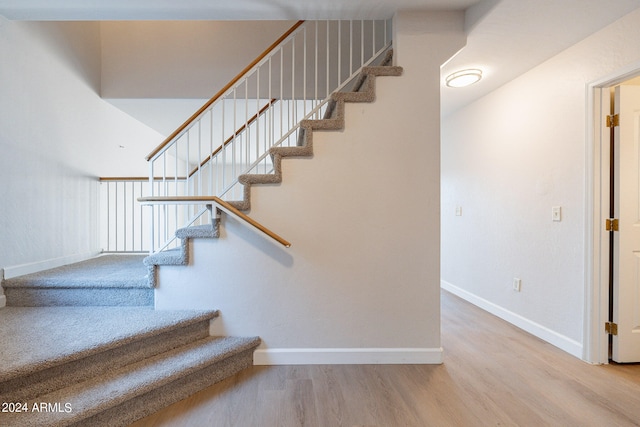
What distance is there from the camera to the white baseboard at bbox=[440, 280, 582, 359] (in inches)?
94.7

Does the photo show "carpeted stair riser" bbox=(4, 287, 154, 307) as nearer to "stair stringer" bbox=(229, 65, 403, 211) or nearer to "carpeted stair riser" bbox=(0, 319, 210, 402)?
"carpeted stair riser" bbox=(0, 319, 210, 402)

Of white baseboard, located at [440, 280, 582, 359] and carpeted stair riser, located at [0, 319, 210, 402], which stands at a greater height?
carpeted stair riser, located at [0, 319, 210, 402]

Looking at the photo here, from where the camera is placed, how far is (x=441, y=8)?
85.9 inches

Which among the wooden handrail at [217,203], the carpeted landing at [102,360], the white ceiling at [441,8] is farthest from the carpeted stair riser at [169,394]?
the white ceiling at [441,8]

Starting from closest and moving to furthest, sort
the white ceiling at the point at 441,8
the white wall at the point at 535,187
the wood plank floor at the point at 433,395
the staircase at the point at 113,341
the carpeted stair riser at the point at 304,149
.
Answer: the staircase at the point at 113,341
the wood plank floor at the point at 433,395
the white ceiling at the point at 441,8
the carpeted stair riser at the point at 304,149
the white wall at the point at 535,187

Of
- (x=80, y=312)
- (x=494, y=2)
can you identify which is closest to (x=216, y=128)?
(x=80, y=312)

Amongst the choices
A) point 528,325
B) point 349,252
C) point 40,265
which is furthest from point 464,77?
point 40,265

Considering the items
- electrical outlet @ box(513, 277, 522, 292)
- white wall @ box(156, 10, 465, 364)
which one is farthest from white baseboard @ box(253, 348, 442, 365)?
electrical outlet @ box(513, 277, 522, 292)

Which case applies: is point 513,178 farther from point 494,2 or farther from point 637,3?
point 494,2

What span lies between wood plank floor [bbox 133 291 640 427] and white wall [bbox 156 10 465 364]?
206mm

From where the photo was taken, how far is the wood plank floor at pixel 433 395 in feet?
5.44

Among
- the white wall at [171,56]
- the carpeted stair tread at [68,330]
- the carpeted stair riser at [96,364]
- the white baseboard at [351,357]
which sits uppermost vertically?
the white wall at [171,56]

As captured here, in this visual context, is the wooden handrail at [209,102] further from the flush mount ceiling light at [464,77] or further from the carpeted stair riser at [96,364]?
the flush mount ceiling light at [464,77]

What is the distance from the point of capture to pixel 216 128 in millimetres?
4715
